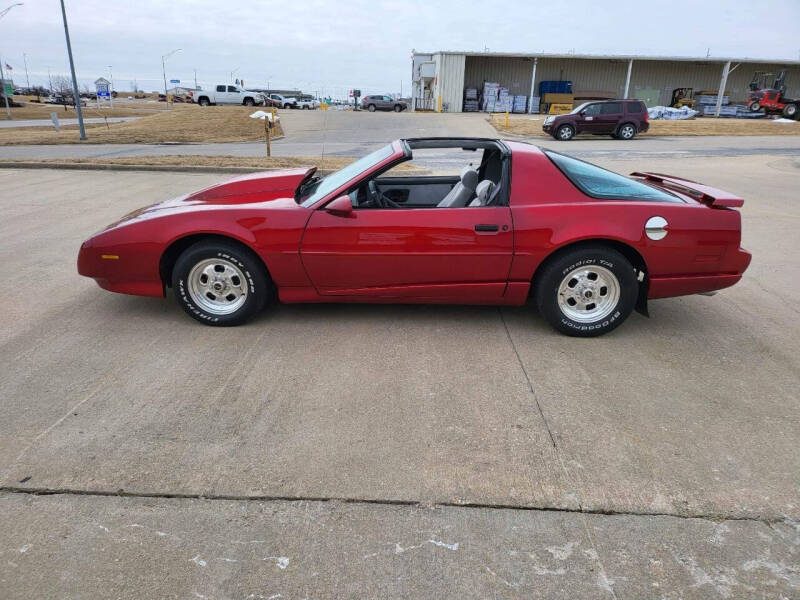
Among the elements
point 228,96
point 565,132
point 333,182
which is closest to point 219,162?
point 333,182

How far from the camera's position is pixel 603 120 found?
2470 centimetres

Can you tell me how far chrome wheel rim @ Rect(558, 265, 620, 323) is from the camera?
13.7ft

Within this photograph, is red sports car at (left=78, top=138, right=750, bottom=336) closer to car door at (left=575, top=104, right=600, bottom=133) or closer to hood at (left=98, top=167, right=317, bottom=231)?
hood at (left=98, top=167, right=317, bottom=231)

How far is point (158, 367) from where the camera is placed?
12.3 ft

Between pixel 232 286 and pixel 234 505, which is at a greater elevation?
pixel 232 286

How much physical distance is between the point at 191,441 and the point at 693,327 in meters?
3.80

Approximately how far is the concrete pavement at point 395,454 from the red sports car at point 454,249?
0.30m

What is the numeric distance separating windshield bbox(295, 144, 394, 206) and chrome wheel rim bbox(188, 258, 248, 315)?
2.41 feet

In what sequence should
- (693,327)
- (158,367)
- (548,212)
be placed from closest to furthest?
(158,367) → (548,212) → (693,327)

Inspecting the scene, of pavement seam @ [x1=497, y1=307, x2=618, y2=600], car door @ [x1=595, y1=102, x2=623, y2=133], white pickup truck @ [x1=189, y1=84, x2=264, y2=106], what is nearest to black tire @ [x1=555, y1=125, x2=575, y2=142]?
car door @ [x1=595, y1=102, x2=623, y2=133]

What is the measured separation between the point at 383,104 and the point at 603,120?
2647 centimetres

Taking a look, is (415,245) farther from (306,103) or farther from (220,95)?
(306,103)

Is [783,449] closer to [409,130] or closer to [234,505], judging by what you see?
[234,505]

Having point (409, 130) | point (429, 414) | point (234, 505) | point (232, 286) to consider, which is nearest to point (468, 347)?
point (429, 414)
